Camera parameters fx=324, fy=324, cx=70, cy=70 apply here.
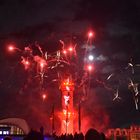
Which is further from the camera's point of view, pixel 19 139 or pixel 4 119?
pixel 4 119

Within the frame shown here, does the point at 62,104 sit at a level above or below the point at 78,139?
above

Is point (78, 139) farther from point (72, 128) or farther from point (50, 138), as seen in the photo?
point (72, 128)

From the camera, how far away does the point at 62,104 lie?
4779 inches

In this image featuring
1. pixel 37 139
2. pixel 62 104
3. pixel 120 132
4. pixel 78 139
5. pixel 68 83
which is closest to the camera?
pixel 37 139

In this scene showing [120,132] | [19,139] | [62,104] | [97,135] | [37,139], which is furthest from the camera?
[62,104]

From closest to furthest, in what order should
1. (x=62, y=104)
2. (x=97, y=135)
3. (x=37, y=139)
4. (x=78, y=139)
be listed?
(x=37, y=139), (x=97, y=135), (x=78, y=139), (x=62, y=104)

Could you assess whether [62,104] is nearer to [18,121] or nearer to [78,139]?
[18,121]

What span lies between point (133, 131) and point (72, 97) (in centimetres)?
3079

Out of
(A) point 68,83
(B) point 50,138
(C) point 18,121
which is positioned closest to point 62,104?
(A) point 68,83

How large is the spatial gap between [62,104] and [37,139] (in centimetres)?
11046

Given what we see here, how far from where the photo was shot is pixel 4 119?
100m

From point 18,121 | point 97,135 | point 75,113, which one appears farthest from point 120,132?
point 97,135

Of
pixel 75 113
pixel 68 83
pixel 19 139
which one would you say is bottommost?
pixel 19 139

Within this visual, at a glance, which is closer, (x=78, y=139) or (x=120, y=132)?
(x=78, y=139)
